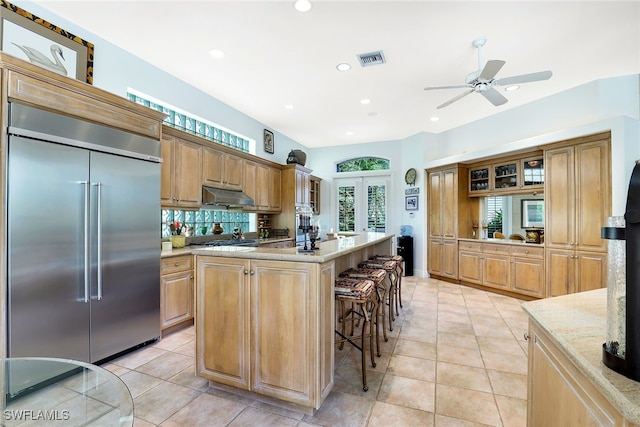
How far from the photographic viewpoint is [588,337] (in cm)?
90

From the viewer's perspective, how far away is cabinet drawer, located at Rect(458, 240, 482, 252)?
533 cm

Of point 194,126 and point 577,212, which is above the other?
point 194,126

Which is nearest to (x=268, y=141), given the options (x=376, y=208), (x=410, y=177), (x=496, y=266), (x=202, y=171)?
(x=202, y=171)

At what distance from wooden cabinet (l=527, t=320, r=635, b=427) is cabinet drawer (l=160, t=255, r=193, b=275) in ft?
10.3

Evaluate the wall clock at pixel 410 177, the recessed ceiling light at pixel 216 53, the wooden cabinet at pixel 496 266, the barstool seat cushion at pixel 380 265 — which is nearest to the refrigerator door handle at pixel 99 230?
the recessed ceiling light at pixel 216 53

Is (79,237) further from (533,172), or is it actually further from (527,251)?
(533,172)

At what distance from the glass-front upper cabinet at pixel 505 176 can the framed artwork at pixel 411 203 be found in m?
1.56

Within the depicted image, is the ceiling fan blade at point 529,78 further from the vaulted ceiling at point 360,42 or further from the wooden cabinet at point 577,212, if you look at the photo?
the wooden cabinet at point 577,212

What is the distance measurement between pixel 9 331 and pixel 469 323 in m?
4.26

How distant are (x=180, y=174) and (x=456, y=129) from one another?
17.4ft

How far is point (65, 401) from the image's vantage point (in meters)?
1.24

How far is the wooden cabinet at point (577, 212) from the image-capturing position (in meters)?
3.77

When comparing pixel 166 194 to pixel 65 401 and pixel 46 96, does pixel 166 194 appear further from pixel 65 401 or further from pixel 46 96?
pixel 65 401

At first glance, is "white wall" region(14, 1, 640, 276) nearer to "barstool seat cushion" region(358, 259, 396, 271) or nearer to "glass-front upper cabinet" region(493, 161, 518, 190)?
"glass-front upper cabinet" region(493, 161, 518, 190)
